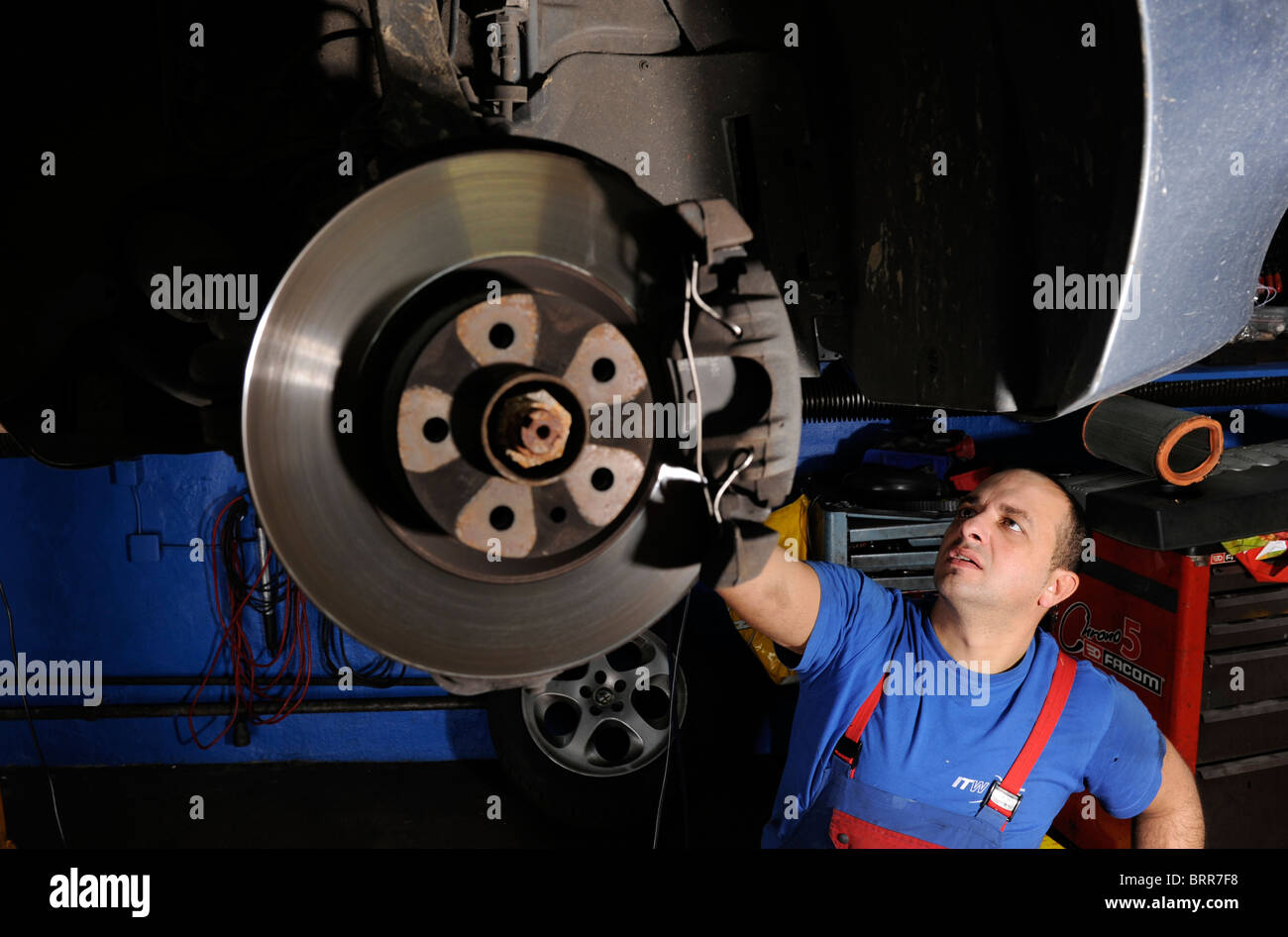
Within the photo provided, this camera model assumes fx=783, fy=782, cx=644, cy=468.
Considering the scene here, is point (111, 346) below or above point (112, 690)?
above

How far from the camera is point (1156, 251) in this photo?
57 centimetres

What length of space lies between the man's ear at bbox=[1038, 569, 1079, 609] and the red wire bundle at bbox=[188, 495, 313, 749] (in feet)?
5.75

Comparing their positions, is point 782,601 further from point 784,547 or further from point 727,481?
point 784,547

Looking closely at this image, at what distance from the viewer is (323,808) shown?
2.01 metres

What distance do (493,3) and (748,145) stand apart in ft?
0.99

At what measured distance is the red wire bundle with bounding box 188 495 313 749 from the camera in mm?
2080

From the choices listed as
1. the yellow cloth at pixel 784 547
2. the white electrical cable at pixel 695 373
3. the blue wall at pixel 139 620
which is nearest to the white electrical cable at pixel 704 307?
the white electrical cable at pixel 695 373

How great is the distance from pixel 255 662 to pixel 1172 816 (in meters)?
2.09

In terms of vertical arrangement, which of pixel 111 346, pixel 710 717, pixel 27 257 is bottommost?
pixel 710 717

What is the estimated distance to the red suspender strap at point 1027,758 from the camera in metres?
1.12

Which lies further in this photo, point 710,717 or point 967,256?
point 710,717

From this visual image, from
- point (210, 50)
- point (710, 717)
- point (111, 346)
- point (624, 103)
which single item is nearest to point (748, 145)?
point (624, 103)

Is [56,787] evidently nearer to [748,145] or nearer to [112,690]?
[112,690]

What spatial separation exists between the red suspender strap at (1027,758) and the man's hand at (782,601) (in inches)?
13.6
